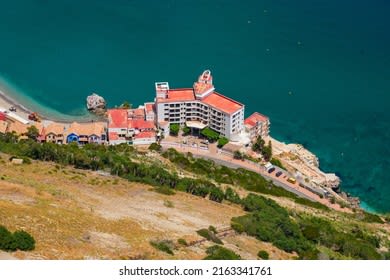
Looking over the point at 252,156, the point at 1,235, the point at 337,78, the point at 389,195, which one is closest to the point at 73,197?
the point at 1,235

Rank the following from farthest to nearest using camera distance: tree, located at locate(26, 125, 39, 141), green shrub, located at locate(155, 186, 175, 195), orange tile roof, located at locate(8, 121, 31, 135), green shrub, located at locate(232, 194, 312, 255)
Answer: orange tile roof, located at locate(8, 121, 31, 135), tree, located at locate(26, 125, 39, 141), green shrub, located at locate(155, 186, 175, 195), green shrub, located at locate(232, 194, 312, 255)

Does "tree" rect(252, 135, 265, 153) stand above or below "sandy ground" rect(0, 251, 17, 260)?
above

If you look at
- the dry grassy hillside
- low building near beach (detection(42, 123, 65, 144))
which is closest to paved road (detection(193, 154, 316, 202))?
low building near beach (detection(42, 123, 65, 144))

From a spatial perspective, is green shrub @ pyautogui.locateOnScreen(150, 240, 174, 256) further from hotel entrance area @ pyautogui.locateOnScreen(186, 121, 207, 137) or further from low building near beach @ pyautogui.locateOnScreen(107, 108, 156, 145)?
hotel entrance area @ pyautogui.locateOnScreen(186, 121, 207, 137)

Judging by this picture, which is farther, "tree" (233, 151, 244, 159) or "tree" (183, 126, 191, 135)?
"tree" (183, 126, 191, 135)

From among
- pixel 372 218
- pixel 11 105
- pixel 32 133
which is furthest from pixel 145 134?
pixel 372 218

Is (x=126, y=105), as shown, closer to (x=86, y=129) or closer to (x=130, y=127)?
(x=130, y=127)

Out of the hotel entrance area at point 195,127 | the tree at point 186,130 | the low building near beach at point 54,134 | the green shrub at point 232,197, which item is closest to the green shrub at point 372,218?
the green shrub at point 232,197
